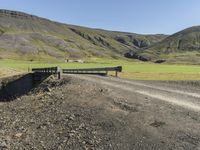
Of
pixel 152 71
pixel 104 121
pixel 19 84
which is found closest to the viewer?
pixel 104 121

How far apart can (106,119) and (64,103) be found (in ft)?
22.2

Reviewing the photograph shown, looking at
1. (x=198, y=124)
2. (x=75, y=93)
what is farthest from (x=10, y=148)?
(x=75, y=93)

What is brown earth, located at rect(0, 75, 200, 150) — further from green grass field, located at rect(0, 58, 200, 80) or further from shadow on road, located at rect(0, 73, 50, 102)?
green grass field, located at rect(0, 58, 200, 80)

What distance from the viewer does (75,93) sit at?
2912cm

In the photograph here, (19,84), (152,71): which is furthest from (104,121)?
(152,71)


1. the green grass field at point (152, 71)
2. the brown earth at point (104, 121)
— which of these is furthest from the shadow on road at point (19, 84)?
the brown earth at point (104, 121)

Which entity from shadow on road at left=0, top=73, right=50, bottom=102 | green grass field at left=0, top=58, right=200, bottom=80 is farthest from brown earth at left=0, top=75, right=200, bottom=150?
green grass field at left=0, top=58, right=200, bottom=80

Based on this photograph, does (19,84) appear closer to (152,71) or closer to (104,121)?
(104,121)

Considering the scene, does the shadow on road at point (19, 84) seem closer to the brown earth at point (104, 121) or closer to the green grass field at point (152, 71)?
the green grass field at point (152, 71)

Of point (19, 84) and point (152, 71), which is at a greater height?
point (152, 71)

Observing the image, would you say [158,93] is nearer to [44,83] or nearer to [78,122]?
[78,122]

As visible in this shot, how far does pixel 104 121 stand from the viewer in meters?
20.2

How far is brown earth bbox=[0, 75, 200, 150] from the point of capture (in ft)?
55.8

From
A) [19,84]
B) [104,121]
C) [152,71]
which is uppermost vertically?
[104,121]
